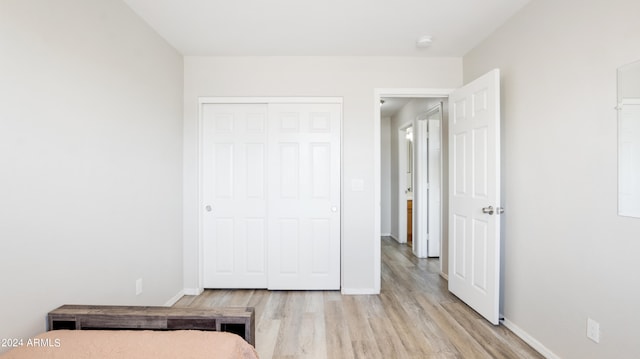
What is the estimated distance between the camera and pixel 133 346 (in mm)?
1255

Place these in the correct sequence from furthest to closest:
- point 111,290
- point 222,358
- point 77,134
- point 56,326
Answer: point 111,290, point 77,134, point 56,326, point 222,358

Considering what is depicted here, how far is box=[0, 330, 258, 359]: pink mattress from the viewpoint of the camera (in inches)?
47.6

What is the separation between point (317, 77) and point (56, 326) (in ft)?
8.95

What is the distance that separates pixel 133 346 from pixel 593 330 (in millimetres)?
2349

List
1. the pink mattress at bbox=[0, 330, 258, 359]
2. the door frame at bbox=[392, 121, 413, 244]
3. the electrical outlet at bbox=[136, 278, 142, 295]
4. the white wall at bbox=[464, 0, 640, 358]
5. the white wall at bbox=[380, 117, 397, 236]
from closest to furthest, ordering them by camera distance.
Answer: the pink mattress at bbox=[0, 330, 258, 359] < the white wall at bbox=[464, 0, 640, 358] < the electrical outlet at bbox=[136, 278, 142, 295] < the door frame at bbox=[392, 121, 413, 244] < the white wall at bbox=[380, 117, 397, 236]

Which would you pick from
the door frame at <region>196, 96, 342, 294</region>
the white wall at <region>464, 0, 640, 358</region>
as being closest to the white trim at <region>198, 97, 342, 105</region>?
the door frame at <region>196, 96, 342, 294</region>

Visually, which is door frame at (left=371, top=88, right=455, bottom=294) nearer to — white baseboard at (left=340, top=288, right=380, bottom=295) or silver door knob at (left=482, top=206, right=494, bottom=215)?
white baseboard at (left=340, top=288, right=380, bottom=295)

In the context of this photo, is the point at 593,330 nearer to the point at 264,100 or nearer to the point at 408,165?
the point at 264,100

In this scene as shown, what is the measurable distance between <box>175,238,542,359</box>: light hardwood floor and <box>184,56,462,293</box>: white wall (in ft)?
1.11

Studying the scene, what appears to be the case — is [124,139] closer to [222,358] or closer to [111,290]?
[111,290]

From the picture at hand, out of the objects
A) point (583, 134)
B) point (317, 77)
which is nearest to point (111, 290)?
point (317, 77)

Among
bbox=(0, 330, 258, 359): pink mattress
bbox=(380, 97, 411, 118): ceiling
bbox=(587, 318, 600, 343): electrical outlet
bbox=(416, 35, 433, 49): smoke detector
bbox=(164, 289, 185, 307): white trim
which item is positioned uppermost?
bbox=(380, 97, 411, 118): ceiling

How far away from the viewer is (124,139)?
2.22 metres

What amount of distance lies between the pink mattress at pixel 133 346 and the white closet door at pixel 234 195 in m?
1.89
